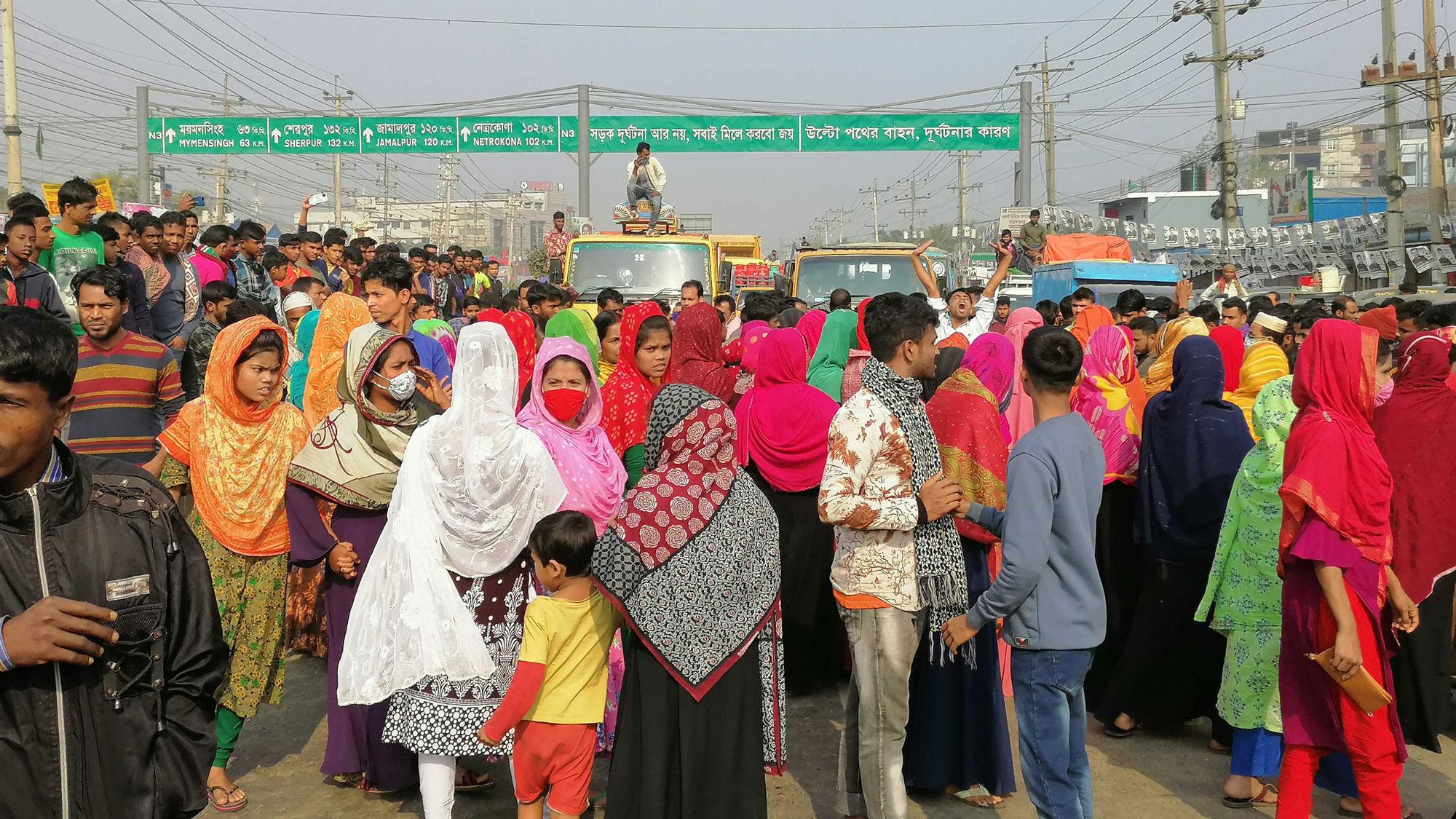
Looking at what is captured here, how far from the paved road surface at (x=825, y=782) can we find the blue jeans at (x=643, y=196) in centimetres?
875

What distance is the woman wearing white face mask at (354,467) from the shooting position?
4227 millimetres

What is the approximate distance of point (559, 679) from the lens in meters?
3.59

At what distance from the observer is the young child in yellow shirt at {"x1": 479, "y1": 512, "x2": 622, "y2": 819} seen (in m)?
3.50

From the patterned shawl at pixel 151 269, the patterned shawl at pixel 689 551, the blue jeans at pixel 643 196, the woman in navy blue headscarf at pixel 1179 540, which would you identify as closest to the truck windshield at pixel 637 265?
the blue jeans at pixel 643 196

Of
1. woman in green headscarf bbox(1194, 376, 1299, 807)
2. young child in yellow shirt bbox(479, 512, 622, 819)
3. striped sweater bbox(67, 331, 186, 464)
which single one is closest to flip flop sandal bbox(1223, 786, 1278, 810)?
woman in green headscarf bbox(1194, 376, 1299, 807)

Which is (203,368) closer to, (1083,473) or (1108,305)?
(1083,473)

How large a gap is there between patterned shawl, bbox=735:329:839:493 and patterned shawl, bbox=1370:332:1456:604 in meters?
2.41

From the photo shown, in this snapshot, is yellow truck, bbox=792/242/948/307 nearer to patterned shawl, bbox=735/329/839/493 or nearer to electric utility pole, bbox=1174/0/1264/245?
patterned shawl, bbox=735/329/839/493

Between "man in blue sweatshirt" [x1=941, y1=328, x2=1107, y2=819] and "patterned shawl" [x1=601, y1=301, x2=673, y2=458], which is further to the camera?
"patterned shawl" [x1=601, y1=301, x2=673, y2=458]

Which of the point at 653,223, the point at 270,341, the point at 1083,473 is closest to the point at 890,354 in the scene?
the point at 1083,473

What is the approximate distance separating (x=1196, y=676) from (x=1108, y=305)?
10.6 meters

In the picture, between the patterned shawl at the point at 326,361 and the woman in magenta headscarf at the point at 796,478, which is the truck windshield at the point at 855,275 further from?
the patterned shawl at the point at 326,361

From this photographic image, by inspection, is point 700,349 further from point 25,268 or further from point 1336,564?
point 25,268

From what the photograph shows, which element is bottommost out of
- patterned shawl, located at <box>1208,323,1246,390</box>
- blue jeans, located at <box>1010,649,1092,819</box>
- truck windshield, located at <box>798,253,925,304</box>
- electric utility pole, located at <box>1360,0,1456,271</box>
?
blue jeans, located at <box>1010,649,1092,819</box>
